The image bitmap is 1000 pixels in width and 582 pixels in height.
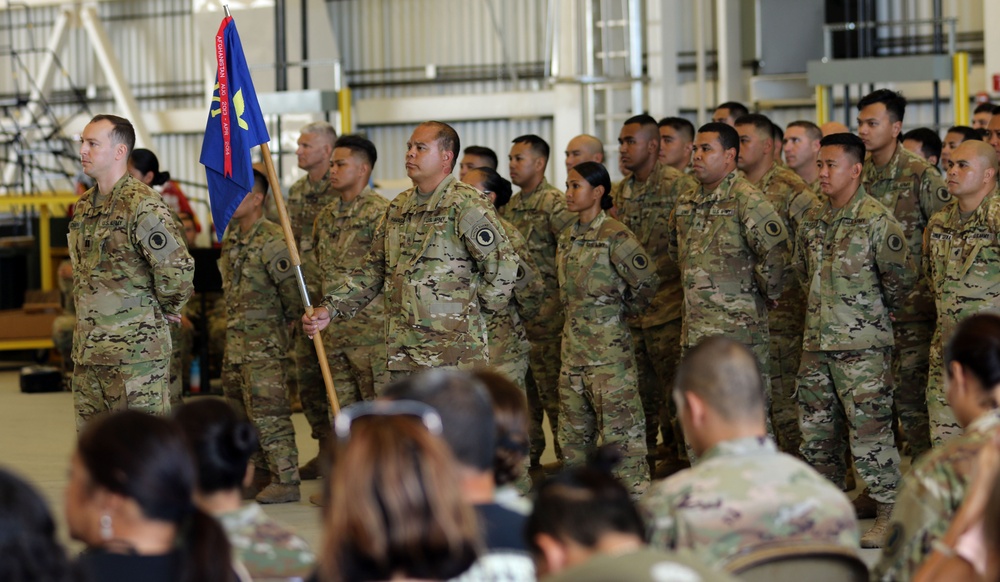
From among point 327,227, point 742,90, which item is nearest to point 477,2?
point 742,90

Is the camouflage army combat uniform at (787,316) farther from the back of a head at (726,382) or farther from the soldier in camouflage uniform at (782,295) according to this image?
the back of a head at (726,382)

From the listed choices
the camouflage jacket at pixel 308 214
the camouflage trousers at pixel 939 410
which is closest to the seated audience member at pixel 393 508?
the camouflage trousers at pixel 939 410

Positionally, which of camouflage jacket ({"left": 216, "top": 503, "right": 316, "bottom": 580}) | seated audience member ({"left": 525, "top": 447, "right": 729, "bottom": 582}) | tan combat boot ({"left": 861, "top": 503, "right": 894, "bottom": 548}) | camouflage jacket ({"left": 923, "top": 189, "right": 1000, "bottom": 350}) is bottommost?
tan combat boot ({"left": 861, "top": 503, "right": 894, "bottom": 548})

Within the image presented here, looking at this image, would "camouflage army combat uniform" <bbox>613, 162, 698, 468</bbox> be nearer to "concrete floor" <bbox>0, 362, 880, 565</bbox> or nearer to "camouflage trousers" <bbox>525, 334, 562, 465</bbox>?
"camouflage trousers" <bbox>525, 334, 562, 465</bbox>

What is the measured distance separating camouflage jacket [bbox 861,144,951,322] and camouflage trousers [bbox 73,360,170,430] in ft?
10.9

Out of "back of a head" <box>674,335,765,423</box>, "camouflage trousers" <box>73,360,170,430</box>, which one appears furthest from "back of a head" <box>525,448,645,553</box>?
"camouflage trousers" <box>73,360,170,430</box>

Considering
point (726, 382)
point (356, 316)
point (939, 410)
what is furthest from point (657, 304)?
point (726, 382)

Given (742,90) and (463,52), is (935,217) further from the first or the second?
(463,52)

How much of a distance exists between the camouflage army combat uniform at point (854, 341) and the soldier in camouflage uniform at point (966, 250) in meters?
0.28

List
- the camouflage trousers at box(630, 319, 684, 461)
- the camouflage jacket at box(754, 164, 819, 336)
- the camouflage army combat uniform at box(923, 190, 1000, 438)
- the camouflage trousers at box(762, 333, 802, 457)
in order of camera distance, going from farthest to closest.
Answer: the camouflage trousers at box(630, 319, 684, 461)
the camouflage jacket at box(754, 164, 819, 336)
the camouflage trousers at box(762, 333, 802, 457)
the camouflage army combat uniform at box(923, 190, 1000, 438)

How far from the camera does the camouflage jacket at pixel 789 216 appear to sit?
6.54 metres

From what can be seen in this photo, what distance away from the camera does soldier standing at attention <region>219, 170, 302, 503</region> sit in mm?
6379

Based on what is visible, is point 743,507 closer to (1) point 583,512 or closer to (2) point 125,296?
(1) point 583,512

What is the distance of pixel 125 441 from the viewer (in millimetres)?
2307
